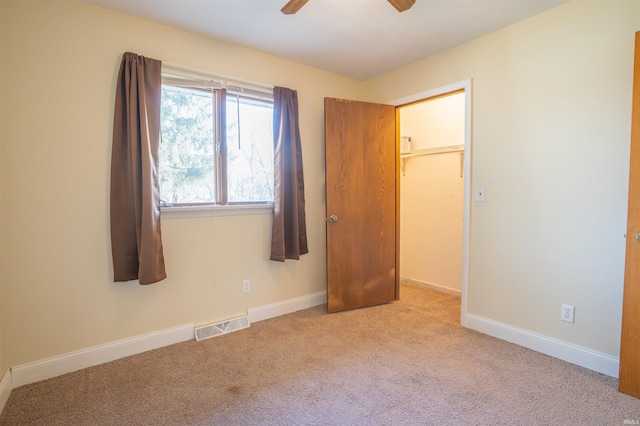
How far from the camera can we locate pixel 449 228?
3705 millimetres

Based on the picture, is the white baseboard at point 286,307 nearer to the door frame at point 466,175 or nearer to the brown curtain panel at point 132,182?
the brown curtain panel at point 132,182

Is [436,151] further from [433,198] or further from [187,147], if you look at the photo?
[187,147]

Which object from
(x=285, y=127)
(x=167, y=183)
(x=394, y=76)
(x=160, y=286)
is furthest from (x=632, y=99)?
(x=160, y=286)

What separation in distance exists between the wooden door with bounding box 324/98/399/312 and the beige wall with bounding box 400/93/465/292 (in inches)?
27.3

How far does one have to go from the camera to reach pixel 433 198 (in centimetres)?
387

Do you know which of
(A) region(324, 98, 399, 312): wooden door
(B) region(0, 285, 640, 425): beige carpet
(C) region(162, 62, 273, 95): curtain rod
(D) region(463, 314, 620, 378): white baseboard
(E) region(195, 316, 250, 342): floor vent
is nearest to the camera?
(B) region(0, 285, 640, 425): beige carpet

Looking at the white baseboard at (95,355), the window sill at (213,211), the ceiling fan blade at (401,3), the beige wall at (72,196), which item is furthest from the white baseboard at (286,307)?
the ceiling fan blade at (401,3)

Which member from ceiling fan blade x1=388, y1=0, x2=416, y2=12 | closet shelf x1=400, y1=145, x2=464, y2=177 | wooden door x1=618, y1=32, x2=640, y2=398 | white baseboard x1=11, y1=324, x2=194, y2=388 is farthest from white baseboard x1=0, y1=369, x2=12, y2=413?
closet shelf x1=400, y1=145, x2=464, y2=177

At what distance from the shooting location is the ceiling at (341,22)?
213cm

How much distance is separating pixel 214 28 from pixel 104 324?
2.33 meters

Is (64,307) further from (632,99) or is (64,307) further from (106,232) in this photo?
(632,99)

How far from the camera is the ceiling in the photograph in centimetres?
213

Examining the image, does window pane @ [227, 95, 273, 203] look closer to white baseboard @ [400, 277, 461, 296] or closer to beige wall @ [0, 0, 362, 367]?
beige wall @ [0, 0, 362, 367]

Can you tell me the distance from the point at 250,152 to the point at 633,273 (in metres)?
2.79
